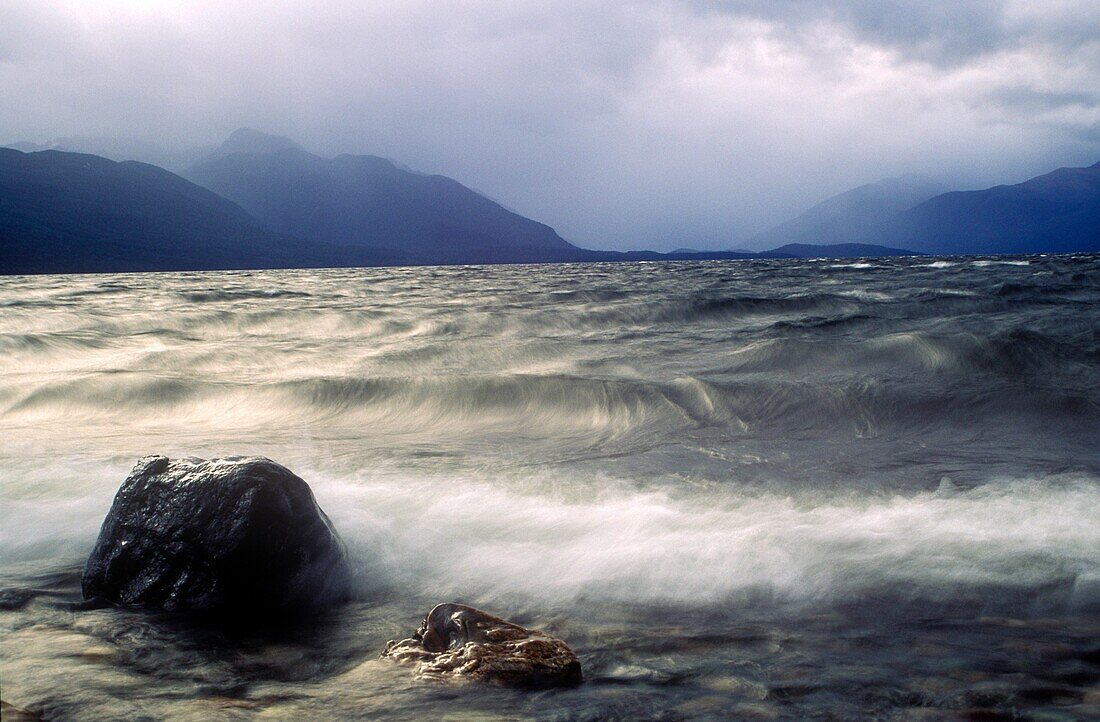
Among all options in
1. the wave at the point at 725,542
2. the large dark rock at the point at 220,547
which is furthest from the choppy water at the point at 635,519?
the large dark rock at the point at 220,547

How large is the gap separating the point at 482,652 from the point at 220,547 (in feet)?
5.99

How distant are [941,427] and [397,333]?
44.9 feet

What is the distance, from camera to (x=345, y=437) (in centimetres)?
874

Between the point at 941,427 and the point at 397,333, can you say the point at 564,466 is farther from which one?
the point at 397,333

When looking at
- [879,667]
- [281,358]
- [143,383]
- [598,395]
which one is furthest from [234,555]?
[281,358]

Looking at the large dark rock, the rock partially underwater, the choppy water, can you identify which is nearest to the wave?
the choppy water

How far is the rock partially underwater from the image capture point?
304 cm

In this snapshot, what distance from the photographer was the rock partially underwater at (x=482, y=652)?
9.98 feet

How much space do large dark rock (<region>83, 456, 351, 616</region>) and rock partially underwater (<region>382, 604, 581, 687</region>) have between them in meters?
0.92

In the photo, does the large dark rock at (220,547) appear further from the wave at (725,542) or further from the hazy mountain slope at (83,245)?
the hazy mountain slope at (83,245)

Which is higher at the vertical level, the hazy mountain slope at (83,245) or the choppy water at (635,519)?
the hazy mountain slope at (83,245)

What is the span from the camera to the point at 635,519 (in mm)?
5281

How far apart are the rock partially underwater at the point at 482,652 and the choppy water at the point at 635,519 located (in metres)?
0.10

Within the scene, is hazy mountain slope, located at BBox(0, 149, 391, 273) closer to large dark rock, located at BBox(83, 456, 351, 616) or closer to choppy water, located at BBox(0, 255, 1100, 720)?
choppy water, located at BBox(0, 255, 1100, 720)
